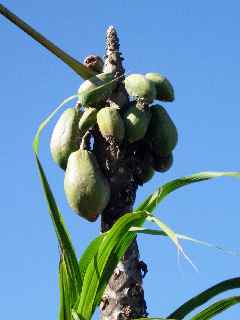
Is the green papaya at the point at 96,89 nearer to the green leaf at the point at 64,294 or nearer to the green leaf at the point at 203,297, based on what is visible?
the green leaf at the point at 64,294

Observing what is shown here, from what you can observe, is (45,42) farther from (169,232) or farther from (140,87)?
(169,232)

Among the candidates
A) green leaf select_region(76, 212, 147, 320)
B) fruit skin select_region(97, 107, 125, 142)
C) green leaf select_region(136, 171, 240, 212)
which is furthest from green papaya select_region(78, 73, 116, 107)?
green leaf select_region(76, 212, 147, 320)

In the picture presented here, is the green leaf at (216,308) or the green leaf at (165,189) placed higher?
the green leaf at (165,189)

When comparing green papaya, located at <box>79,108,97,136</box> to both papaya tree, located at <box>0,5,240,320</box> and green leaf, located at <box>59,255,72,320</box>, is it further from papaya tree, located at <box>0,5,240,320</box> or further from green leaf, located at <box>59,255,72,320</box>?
green leaf, located at <box>59,255,72,320</box>

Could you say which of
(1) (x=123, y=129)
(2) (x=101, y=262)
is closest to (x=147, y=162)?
(1) (x=123, y=129)

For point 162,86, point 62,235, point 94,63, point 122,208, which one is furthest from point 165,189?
point 94,63

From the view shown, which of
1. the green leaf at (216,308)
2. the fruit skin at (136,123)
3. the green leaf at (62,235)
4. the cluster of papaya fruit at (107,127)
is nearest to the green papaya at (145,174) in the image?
the cluster of papaya fruit at (107,127)

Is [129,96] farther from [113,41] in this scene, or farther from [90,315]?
[90,315]
